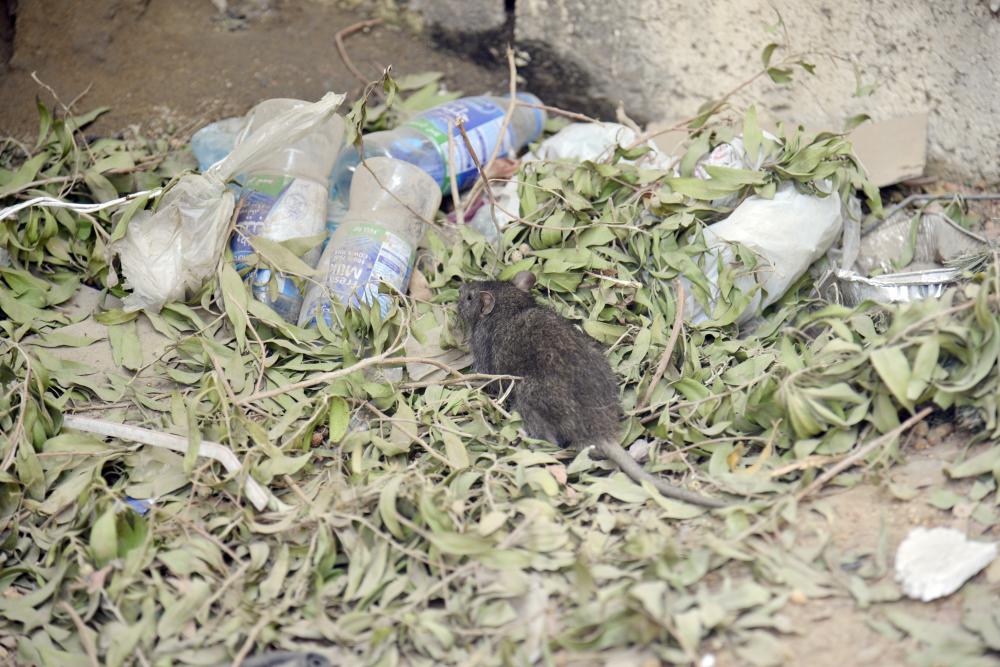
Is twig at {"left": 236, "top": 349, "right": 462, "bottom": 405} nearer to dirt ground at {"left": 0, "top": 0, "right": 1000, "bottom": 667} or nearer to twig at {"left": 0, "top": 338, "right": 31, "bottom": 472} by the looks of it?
twig at {"left": 0, "top": 338, "right": 31, "bottom": 472}

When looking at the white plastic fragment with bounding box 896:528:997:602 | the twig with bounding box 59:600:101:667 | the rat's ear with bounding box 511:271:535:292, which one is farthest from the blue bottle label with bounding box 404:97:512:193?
the white plastic fragment with bounding box 896:528:997:602

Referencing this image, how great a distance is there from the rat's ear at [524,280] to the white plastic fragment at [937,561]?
6.15ft

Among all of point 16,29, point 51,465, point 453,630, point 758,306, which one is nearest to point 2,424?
point 51,465

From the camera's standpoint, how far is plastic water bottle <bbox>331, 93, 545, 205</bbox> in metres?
4.44

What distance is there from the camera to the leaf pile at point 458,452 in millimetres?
2611

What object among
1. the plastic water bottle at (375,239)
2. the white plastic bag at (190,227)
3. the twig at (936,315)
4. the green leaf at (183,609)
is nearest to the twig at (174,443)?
the green leaf at (183,609)

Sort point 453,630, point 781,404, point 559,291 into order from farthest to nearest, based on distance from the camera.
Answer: point 559,291, point 781,404, point 453,630

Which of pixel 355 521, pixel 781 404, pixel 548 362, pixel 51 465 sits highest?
pixel 781 404

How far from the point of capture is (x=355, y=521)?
295 centimetres

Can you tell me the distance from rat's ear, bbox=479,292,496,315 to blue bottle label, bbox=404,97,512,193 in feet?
2.95

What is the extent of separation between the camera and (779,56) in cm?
449

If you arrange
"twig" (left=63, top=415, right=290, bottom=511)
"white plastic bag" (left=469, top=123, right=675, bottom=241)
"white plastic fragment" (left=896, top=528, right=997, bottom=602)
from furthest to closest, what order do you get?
"white plastic bag" (left=469, top=123, right=675, bottom=241) < "twig" (left=63, top=415, right=290, bottom=511) < "white plastic fragment" (left=896, top=528, right=997, bottom=602)

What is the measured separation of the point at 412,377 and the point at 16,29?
3.05 m

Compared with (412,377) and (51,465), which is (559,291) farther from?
(51,465)
